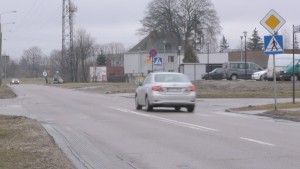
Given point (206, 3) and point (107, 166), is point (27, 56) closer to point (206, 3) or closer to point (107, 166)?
point (206, 3)

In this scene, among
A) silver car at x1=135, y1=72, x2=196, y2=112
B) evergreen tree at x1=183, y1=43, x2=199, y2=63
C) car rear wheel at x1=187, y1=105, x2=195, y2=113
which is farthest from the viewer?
evergreen tree at x1=183, y1=43, x2=199, y2=63

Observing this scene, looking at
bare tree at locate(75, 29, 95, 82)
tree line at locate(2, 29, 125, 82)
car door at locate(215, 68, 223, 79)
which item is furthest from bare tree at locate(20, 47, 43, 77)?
car door at locate(215, 68, 223, 79)

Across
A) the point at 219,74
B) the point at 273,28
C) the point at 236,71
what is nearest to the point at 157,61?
the point at 273,28

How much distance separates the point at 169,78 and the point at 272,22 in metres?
4.56

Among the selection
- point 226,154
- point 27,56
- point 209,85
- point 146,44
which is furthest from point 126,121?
point 27,56

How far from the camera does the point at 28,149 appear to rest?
412 inches

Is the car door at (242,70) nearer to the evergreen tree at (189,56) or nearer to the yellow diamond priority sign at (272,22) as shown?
the evergreen tree at (189,56)

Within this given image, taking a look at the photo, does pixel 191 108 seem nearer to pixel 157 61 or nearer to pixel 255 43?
pixel 157 61

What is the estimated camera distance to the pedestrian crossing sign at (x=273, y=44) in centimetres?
2058

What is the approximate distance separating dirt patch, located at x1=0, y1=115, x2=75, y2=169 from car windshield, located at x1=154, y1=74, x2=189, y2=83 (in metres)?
7.71

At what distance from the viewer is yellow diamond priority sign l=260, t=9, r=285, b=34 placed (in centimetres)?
2044

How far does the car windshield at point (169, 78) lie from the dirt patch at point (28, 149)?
7708 mm

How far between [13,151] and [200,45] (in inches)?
3293

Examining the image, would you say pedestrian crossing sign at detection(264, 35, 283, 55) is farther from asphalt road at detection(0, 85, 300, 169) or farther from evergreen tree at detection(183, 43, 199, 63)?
evergreen tree at detection(183, 43, 199, 63)
